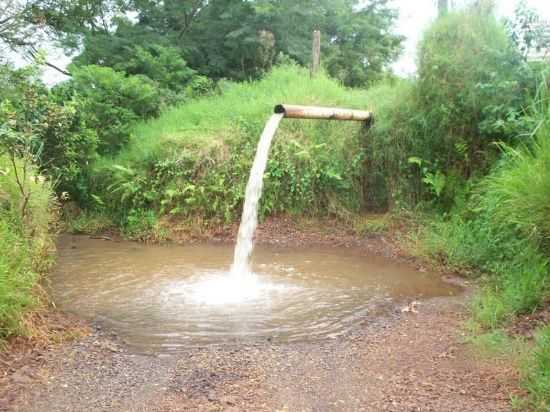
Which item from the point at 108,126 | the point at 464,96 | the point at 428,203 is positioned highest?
the point at 464,96

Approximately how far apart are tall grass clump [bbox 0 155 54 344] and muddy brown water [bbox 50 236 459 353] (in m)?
0.57

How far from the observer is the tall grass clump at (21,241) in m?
3.78

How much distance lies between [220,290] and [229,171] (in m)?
3.33

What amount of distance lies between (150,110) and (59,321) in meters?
7.01

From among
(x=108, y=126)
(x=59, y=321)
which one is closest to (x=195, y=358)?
(x=59, y=321)

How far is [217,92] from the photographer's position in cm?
1165

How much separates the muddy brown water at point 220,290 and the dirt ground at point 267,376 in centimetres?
28

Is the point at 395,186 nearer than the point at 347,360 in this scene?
No

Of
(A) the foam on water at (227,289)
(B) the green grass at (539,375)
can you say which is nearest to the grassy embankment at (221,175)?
(A) the foam on water at (227,289)

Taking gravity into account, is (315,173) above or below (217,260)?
above

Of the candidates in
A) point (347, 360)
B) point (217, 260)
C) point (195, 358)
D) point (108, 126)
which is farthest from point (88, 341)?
point (108, 126)

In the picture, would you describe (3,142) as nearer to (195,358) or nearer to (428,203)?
(195,358)

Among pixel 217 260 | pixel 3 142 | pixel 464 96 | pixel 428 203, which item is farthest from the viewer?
pixel 428 203

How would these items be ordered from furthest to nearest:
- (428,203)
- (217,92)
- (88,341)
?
(217,92)
(428,203)
(88,341)
